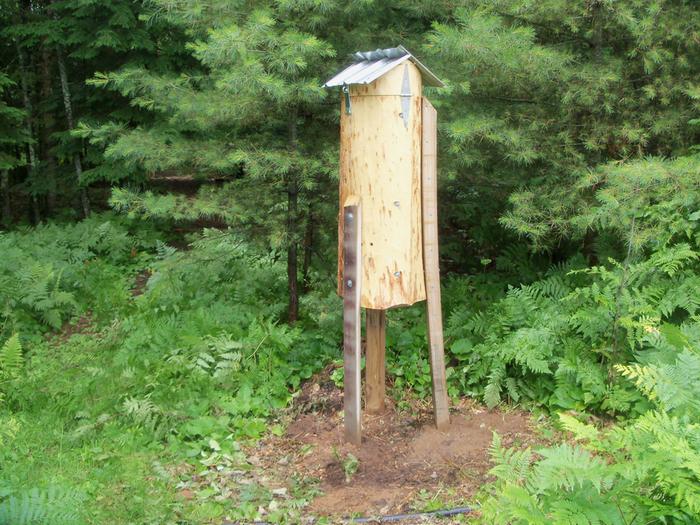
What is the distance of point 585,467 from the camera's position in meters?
2.57

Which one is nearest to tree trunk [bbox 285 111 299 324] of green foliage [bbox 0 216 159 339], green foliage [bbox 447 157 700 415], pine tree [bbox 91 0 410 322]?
pine tree [bbox 91 0 410 322]

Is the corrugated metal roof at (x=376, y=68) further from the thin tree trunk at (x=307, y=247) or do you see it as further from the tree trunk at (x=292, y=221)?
the thin tree trunk at (x=307, y=247)

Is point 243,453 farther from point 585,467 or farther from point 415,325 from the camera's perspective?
point 585,467

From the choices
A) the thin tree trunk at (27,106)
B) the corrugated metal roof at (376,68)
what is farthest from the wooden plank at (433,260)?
the thin tree trunk at (27,106)

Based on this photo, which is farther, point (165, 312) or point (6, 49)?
point (6, 49)

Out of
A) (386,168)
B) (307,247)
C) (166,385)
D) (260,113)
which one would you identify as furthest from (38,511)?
(307,247)

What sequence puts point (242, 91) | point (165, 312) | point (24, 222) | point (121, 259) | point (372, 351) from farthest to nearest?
point (24, 222)
point (121, 259)
point (165, 312)
point (242, 91)
point (372, 351)

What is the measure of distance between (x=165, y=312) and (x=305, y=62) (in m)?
3.37

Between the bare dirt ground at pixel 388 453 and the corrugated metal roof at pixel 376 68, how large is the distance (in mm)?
2524

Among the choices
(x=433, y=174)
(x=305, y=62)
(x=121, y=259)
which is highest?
(x=305, y=62)

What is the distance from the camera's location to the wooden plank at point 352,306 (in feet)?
14.0

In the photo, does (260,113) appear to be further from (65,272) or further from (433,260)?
(65,272)

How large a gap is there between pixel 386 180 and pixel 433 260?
700mm

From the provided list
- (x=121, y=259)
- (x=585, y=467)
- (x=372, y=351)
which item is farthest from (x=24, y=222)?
(x=585, y=467)
